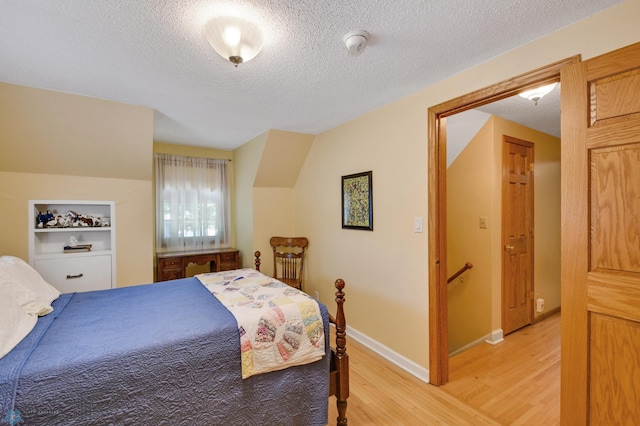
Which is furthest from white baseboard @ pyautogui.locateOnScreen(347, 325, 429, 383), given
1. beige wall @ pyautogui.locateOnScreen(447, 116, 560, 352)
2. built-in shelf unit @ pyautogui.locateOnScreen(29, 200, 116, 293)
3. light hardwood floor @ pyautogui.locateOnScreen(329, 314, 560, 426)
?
built-in shelf unit @ pyautogui.locateOnScreen(29, 200, 116, 293)

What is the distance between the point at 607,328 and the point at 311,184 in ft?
9.69

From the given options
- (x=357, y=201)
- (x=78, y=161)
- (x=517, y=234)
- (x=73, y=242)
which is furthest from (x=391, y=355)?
(x=78, y=161)

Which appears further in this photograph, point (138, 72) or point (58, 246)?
point (58, 246)

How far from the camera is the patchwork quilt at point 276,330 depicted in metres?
1.51

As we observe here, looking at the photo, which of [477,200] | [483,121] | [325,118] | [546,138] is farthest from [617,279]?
[546,138]

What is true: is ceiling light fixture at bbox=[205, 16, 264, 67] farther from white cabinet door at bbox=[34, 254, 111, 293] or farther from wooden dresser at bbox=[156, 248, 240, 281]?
wooden dresser at bbox=[156, 248, 240, 281]

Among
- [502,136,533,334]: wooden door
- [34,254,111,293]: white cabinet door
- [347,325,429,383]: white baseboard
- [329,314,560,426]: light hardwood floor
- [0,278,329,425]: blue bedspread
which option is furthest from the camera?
[502,136,533,334]: wooden door

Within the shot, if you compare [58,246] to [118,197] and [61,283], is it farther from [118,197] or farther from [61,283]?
[118,197]

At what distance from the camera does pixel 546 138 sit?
11.5 ft

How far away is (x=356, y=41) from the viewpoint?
5.18 ft

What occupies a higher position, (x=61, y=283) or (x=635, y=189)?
(x=635, y=189)

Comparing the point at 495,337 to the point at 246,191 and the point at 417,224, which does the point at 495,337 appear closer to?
the point at 417,224

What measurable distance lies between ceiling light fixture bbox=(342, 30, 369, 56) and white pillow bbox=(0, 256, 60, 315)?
2245mm

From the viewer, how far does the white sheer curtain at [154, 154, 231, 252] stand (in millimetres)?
3844
